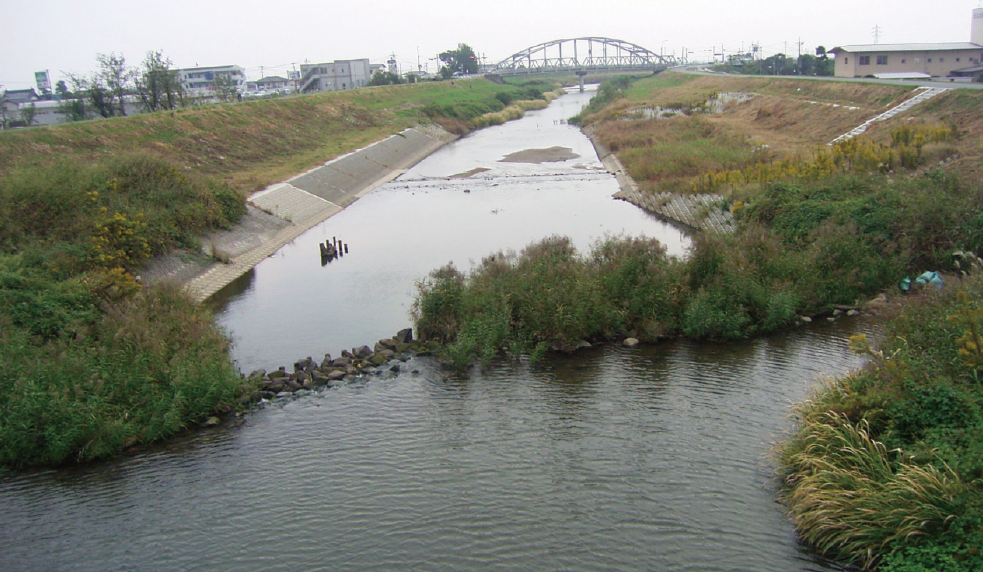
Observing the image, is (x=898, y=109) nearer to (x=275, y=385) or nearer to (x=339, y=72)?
(x=275, y=385)

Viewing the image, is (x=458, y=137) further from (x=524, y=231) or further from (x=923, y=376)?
(x=923, y=376)

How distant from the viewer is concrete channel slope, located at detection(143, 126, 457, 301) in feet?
73.8

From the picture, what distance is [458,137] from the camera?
73312mm

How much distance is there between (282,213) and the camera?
3222 centimetres

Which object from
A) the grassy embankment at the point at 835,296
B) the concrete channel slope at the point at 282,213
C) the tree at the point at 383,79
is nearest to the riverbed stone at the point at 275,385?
the grassy embankment at the point at 835,296

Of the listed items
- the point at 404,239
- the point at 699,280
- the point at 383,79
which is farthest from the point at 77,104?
the point at 383,79

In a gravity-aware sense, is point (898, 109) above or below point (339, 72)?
below

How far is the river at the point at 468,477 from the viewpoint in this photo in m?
9.02

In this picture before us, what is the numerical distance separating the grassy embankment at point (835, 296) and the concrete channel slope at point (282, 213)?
882 centimetres

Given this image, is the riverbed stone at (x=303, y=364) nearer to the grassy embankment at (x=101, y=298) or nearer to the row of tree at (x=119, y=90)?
the grassy embankment at (x=101, y=298)

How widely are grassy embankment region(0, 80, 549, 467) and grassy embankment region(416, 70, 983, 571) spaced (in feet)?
17.9

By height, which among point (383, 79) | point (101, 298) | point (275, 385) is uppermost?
point (383, 79)

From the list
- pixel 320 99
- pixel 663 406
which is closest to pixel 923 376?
pixel 663 406

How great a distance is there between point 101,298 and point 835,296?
686 inches
